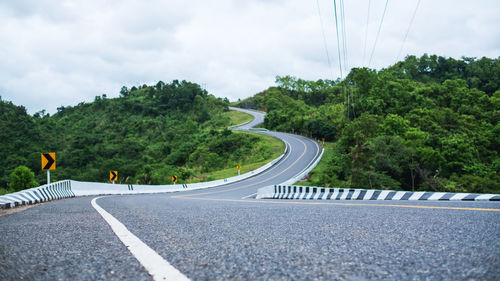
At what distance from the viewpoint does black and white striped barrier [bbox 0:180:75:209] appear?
10.1 metres

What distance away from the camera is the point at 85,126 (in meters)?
94.3

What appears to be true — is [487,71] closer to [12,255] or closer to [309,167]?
[309,167]

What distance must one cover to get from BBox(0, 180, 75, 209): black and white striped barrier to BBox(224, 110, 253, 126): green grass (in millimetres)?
81037

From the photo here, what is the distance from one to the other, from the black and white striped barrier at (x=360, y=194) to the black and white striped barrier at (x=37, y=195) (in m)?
11.5

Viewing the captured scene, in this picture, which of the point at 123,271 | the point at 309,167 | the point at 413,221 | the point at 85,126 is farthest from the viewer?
the point at 85,126

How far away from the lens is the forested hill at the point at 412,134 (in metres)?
33.2

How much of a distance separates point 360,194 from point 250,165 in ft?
134

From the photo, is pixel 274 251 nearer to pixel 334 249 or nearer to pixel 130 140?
pixel 334 249

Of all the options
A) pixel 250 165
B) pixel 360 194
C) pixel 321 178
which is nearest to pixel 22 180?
pixel 250 165

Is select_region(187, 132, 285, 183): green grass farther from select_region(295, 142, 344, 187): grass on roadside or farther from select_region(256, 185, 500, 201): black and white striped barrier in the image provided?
select_region(256, 185, 500, 201): black and white striped barrier

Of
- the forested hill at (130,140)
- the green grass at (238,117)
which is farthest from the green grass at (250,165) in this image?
the green grass at (238,117)

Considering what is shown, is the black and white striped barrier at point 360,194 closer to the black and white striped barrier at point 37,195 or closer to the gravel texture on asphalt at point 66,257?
the gravel texture on asphalt at point 66,257

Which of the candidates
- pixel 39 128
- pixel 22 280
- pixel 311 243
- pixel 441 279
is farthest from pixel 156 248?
pixel 39 128

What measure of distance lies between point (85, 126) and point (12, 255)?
103203 millimetres
